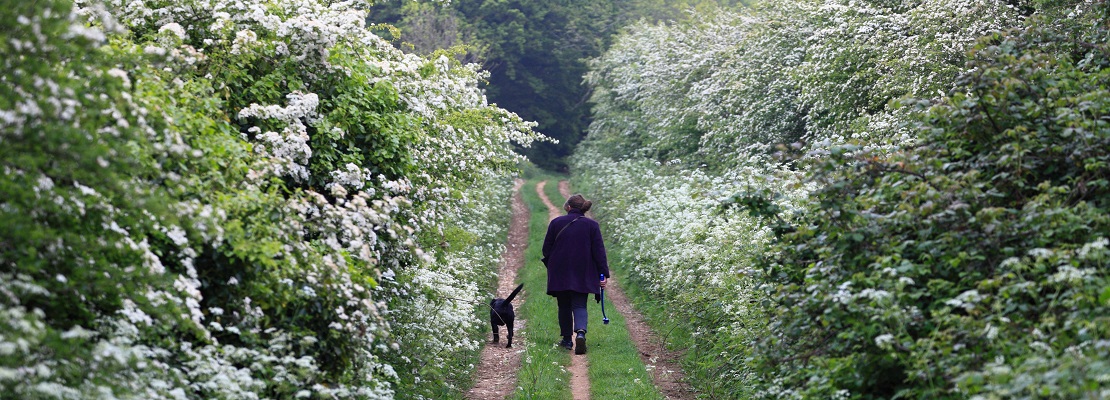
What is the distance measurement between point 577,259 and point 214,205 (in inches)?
248

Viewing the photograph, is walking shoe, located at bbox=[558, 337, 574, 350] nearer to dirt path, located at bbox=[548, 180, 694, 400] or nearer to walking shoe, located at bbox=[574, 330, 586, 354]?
walking shoe, located at bbox=[574, 330, 586, 354]

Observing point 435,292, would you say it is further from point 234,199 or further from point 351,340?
point 234,199

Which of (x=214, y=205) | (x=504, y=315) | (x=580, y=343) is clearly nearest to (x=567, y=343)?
(x=580, y=343)

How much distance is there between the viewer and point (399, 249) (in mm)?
7621

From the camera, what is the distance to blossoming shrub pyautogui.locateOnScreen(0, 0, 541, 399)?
357 cm

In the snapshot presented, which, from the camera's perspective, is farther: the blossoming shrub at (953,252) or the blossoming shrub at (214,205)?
the blossoming shrub at (953,252)

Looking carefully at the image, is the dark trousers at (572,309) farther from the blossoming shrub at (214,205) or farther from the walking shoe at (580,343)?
the blossoming shrub at (214,205)

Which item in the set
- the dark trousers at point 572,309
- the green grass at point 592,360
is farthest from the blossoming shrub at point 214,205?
the dark trousers at point 572,309

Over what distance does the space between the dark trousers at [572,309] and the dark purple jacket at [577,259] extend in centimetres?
16

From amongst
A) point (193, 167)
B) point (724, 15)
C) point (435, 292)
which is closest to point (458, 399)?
point (435, 292)

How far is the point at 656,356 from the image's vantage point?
35.6ft

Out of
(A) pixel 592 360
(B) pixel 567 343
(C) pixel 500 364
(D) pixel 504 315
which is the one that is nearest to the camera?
(A) pixel 592 360

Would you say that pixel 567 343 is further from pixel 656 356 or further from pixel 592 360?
pixel 656 356

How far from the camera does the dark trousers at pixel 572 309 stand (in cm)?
1077
